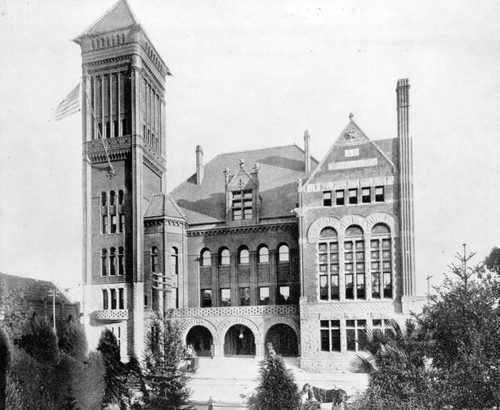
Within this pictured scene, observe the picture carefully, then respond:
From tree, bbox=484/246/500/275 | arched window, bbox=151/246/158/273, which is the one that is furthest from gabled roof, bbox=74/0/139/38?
tree, bbox=484/246/500/275

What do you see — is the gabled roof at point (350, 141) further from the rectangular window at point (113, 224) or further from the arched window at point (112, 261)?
the arched window at point (112, 261)

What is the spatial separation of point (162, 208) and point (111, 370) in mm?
14143

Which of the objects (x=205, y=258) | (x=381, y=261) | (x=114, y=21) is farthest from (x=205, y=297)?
(x=114, y=21)

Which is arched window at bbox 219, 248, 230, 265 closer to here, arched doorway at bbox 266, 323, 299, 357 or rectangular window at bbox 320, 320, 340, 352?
arched doorway at bbox 266, 323, 299, 357

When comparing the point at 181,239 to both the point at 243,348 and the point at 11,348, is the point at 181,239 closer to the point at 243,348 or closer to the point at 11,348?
the point at 243,348

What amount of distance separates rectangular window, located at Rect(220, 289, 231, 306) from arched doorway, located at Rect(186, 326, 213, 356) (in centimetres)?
215

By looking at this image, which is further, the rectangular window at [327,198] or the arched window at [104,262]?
the arched window at [104,262]

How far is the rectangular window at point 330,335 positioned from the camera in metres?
26.1

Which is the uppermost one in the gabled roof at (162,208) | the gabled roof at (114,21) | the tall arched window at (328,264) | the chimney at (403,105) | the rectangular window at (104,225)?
Answer: the gabled roof at (114,21)

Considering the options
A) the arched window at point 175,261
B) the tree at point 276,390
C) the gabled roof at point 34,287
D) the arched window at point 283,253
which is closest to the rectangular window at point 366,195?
Answer: the arched window at point 283,253

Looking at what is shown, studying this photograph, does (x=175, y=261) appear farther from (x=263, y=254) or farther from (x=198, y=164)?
(x=198, y=164)

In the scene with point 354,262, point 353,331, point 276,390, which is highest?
point 354,262

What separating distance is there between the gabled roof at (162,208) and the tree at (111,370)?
12.2 metres

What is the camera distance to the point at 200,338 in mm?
30812
